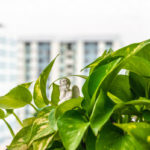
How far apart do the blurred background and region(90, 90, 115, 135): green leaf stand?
441 inches

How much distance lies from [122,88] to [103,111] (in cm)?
8

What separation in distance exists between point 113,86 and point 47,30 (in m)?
14.6

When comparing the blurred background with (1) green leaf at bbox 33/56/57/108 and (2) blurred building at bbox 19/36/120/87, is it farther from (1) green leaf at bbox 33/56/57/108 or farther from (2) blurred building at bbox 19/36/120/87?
(1) green leaf at bbox 33/56/57/108

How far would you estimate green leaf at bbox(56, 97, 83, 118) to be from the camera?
221 millimetres

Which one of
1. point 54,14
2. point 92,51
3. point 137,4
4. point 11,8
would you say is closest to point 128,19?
point 137,4

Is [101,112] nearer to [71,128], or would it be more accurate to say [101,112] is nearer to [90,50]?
[71,128]

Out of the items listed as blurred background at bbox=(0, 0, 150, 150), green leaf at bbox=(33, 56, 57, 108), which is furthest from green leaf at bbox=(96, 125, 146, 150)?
blurred background at bbox=(0, 0, 150, 150)

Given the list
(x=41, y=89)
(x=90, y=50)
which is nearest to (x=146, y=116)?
(x=41, y=89)

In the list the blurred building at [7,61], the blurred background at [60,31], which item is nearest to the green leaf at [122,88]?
the blurred background at [60,31]

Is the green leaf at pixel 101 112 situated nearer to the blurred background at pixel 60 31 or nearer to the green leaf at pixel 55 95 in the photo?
the green leaf at pixel 55 95

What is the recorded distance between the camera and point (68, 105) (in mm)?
227

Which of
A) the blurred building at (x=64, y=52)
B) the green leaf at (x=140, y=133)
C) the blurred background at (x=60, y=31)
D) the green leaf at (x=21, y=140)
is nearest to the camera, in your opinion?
the green leaf at (x=140, y=133)

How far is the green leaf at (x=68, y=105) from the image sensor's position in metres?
0.22

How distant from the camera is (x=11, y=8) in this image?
11.4m
